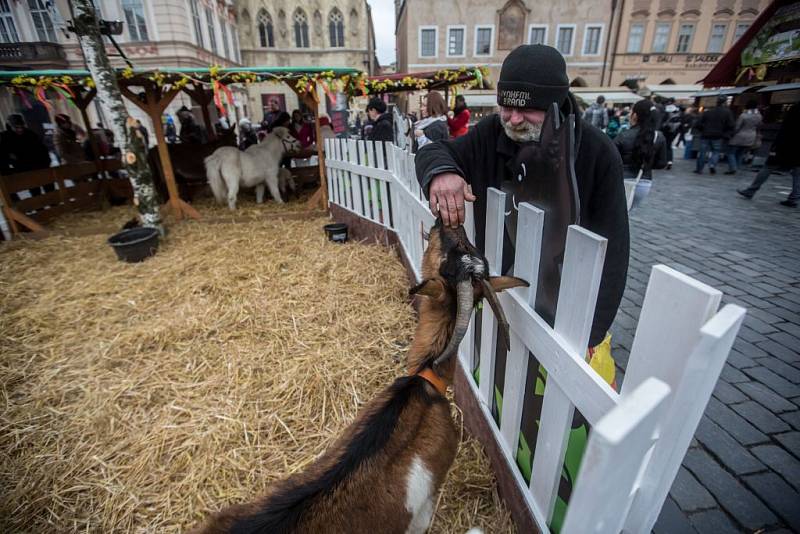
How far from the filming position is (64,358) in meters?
3.78

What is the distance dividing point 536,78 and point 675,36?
52.3 metres

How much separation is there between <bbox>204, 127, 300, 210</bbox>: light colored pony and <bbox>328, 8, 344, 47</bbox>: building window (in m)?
42.4

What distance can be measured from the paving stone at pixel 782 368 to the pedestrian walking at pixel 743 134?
12648 mm

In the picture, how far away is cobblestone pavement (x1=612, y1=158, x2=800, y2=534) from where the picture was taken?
85.9 inches

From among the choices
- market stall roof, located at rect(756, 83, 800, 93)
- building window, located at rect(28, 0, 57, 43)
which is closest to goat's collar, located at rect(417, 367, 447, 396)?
market stall roof, located at rect(756, 83, 800, 93)

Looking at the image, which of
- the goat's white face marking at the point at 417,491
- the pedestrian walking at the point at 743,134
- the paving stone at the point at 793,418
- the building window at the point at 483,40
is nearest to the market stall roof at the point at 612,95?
the building window at the point at 483,40

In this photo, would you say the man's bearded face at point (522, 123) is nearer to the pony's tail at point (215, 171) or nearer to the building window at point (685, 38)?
the pony's tail at point (215, 171)

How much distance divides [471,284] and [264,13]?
179 feet

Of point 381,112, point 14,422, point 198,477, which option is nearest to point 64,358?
point 14,422

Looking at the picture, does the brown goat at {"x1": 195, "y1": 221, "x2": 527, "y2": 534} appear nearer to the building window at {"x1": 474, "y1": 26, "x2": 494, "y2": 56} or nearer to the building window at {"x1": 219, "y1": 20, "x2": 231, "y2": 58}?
the building window at {"x1": 474, "y1": 26, "x2": 494, "y2": 56}

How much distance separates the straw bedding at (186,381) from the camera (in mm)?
2402

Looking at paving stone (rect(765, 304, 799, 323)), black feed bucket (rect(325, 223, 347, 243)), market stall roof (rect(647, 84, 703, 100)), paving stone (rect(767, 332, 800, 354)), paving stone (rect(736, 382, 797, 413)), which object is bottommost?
paving stone (rect(736, 382, 797, 413))

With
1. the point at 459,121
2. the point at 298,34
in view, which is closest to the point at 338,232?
the point at 459,121

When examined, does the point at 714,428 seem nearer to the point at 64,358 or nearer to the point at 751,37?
the point at 64,358
